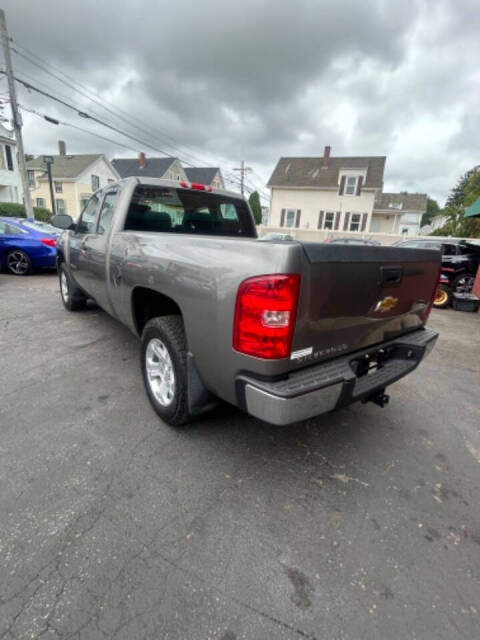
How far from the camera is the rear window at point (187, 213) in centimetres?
317

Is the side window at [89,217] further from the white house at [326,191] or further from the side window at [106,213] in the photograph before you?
the white house at [326,191]

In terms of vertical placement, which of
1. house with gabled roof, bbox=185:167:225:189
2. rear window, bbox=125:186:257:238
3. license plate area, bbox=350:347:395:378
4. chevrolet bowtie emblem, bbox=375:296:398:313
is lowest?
license plate area, bbox=350:347:395:378

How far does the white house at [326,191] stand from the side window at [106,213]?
926 inches

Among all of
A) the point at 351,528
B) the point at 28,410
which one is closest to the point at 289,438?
the point at 351,528

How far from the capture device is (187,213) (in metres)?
3.56

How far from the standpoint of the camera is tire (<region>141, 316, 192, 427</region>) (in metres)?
2.21

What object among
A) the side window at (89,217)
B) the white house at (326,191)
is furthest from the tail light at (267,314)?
the white house at (326,191)

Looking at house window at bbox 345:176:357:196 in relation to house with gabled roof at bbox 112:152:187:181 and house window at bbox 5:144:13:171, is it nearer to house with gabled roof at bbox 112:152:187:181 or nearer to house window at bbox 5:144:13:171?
house with gabled roof at bbox 112:152:187:181

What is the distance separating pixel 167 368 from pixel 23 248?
818 cm

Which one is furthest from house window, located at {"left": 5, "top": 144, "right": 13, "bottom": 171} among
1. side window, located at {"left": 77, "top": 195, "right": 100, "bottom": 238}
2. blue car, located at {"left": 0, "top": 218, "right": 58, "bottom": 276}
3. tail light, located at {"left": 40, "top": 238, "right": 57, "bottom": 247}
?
side window, located at {"left": 77, "top": 195, "right": 100, "bottom": 238}

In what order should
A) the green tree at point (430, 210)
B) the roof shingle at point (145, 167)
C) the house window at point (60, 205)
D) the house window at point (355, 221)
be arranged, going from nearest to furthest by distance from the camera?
the house window at point (355, 221) < the house window at point (60, 205) < the roof shingle at point (145, 167) < the green tree at point (430, 210)

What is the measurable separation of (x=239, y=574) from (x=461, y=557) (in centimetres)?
115

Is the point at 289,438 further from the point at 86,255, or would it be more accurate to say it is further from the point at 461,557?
the point at 86,255

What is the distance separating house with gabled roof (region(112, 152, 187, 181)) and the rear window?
36.1m
